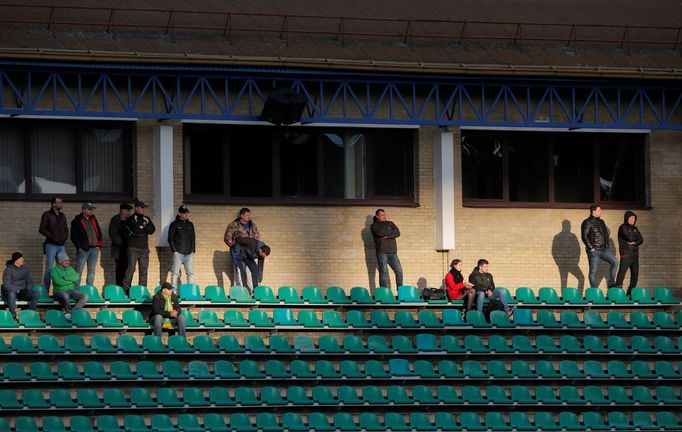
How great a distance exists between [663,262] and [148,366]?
490 inches

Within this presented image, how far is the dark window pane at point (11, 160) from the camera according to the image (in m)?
33.4

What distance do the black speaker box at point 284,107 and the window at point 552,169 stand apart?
4.46 m

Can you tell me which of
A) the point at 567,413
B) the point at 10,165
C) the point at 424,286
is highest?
the point at 10,165

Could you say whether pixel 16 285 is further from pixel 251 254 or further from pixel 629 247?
pixel 629 247

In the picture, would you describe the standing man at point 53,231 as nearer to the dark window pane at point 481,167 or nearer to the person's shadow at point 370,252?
the person's shadow at point 370,252

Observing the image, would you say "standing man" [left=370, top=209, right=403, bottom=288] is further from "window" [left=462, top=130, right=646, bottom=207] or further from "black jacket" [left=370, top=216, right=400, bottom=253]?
"window" [left=462, top=130, right=646, bottom=207]

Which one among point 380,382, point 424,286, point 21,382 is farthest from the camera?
point 424,286

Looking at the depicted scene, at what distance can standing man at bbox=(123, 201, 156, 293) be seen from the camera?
1273 inches

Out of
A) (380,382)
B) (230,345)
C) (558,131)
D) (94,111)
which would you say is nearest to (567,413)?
(380,382)

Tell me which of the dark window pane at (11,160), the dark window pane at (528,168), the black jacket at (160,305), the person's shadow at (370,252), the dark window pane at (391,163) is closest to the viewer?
the black jacket at (160,305)

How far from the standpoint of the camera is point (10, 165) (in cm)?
3347

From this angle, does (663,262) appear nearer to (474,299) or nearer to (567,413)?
(474,299)

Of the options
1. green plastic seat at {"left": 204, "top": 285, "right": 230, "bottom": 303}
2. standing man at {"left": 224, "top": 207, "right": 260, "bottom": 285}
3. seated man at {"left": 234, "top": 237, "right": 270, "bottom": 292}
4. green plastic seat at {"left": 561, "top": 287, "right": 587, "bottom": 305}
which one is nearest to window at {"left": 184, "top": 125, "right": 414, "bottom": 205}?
standing man at {"left": 224, "top": 207, "right": 260, "bottom": 285}

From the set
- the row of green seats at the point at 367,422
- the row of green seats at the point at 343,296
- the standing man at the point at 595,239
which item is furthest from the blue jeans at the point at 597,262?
the row of green seats at the point at 367,422
